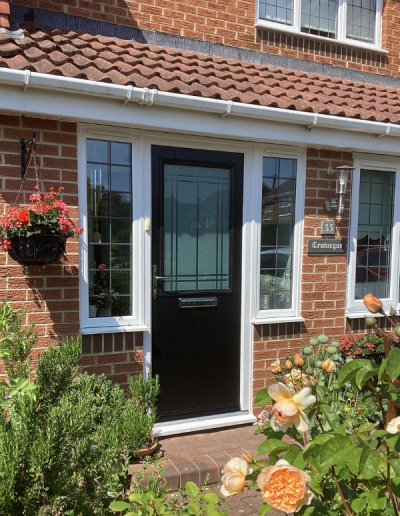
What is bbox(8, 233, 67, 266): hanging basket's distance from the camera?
10.4 ft

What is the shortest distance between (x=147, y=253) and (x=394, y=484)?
3.01 meters

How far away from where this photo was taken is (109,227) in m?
3.93

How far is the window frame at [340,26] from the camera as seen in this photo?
17.6 ft

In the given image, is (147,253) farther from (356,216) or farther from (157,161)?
(356,216)

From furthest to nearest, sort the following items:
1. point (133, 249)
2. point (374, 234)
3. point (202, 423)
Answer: point (374, 234) < point (202, 423) < point (133, 249)

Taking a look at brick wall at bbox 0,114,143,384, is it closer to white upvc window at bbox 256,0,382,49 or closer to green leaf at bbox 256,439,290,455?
green leaf at bbox 256,439,290,455

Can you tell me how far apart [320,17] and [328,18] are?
13cm

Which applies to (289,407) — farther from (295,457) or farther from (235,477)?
(235,477)

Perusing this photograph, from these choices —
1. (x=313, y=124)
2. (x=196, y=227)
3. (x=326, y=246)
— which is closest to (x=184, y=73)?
(x=313, y=124)

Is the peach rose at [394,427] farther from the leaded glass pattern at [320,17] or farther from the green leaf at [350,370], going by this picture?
the leaded glass pattern at [320,17]

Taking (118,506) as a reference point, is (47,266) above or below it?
above

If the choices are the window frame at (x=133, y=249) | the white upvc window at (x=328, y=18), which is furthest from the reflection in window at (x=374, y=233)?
the window frame at (x=133, y=249)

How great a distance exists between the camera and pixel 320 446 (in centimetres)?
125

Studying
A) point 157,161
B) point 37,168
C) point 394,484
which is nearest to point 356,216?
point 157,161
